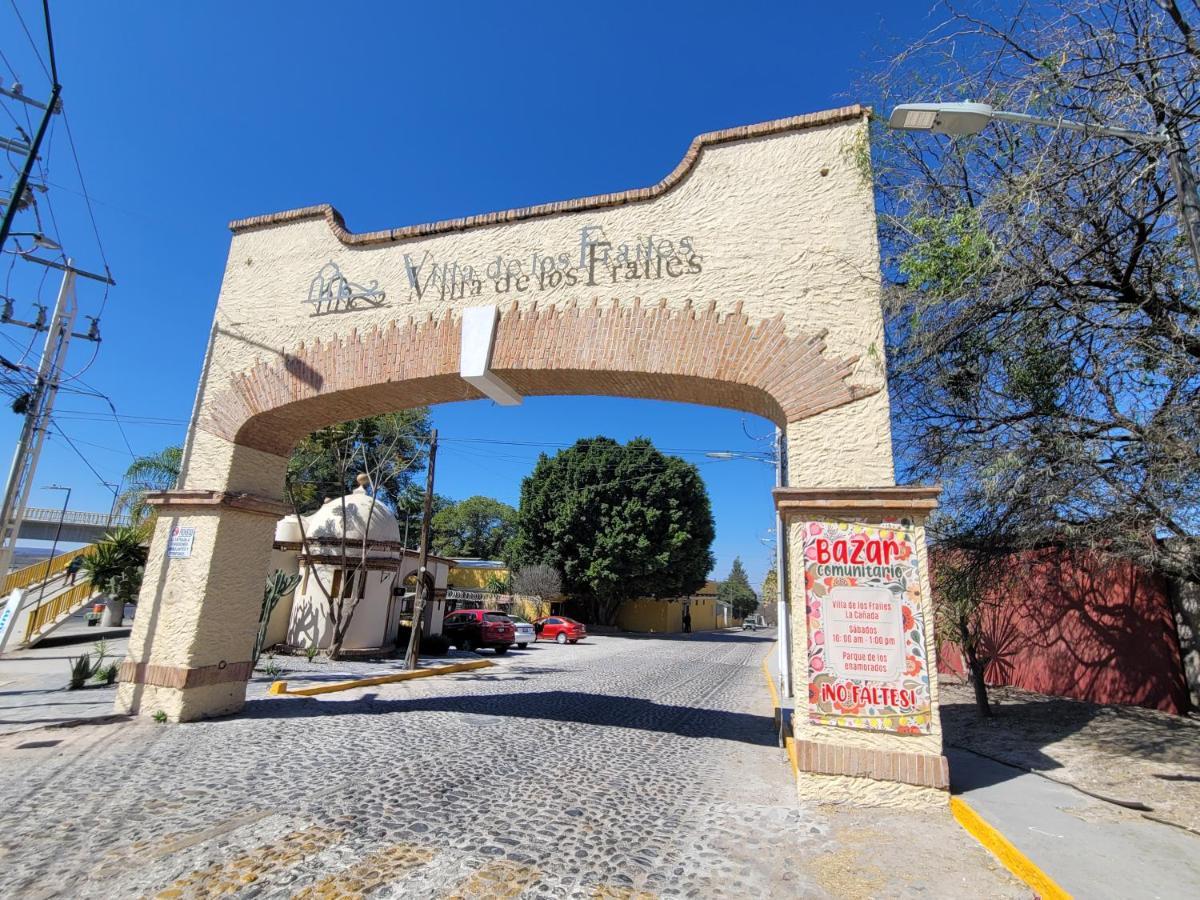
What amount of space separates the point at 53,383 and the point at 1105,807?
1667 cm

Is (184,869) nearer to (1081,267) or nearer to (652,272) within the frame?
(652,272)

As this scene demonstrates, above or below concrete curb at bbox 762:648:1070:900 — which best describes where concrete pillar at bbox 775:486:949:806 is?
above

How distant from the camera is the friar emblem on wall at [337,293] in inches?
289

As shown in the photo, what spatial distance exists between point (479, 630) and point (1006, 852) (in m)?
16.9

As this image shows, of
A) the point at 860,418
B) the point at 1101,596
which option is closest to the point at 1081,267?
the point at 860,418

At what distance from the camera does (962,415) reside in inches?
280

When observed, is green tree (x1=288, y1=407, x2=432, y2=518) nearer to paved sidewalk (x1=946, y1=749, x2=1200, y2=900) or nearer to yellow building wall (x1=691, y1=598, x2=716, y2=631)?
paved sidewalk (x1=946, y1=749, x2=1200, y2=900)

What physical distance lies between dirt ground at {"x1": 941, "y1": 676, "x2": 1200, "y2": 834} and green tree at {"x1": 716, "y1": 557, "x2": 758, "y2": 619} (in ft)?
211

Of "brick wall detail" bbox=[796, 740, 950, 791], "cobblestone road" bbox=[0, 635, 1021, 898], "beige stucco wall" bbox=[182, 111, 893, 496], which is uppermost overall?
"beige stucco wall" bbox=[182, 111, 893, 496]

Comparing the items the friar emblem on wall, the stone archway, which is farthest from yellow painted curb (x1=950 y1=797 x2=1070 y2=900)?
the friar emblem on wall

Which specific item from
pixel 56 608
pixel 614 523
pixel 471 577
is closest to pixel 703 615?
pixel 471 577

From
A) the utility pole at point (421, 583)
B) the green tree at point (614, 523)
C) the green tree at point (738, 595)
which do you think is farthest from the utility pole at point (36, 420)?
the green tree at point (738, 595)

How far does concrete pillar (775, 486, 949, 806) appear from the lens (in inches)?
182

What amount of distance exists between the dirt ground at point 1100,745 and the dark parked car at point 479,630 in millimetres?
13113
